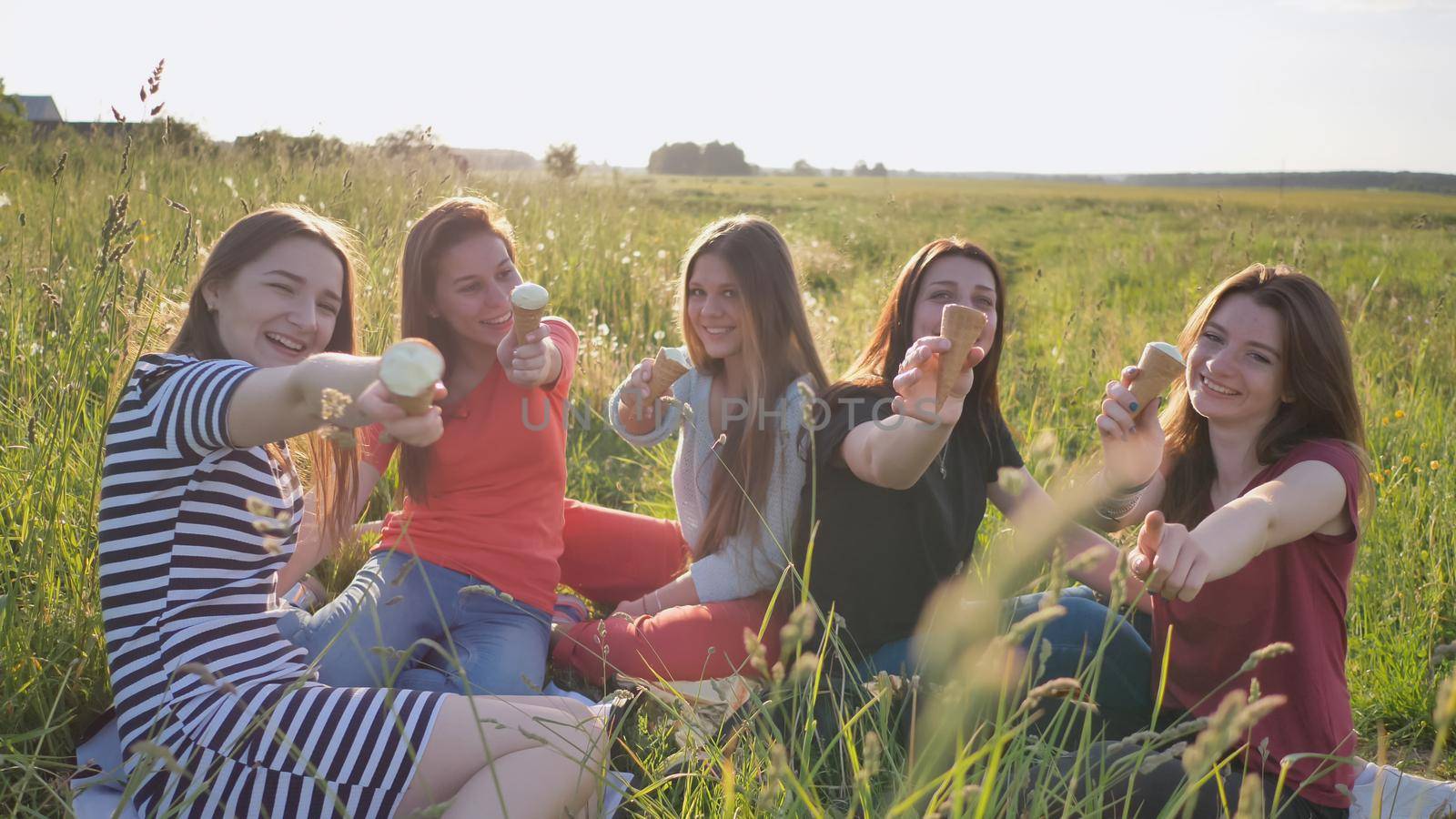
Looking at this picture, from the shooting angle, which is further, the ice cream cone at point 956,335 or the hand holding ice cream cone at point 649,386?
the hand holding ice cream cone at point 649,386

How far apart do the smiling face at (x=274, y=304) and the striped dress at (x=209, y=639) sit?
0.74 ft

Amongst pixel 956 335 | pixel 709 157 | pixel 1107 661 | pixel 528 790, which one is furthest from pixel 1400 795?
pixel 709 157

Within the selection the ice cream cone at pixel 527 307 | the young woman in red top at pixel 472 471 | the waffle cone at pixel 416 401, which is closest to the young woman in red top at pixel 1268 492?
the ice cream cone at pixel 527 307

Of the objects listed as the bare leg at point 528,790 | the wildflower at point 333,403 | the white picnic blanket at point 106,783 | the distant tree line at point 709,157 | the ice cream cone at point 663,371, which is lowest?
the white picnic blanket at point 106,783

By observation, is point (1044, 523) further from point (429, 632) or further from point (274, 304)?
point (274, 304)

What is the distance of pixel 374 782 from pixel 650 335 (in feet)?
14.5

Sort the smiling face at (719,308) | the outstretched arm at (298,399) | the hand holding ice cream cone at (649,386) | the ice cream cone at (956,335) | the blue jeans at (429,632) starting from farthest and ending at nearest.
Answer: the smiling face at (719,308)
the hand holding ice cream cone at (649,386)
the blue jeans at (429,632)
the ice cream cone at (956,335)
the outstretched arm at (298,399)

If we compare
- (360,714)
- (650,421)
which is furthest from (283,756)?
(650,421)

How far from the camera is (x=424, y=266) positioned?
2939 millimetres

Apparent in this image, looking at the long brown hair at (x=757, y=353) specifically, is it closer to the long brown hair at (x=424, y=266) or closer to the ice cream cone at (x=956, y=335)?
the long brown hair at (x=424, y=266)

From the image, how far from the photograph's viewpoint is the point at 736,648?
2855mm

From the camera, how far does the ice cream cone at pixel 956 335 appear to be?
1.97 m

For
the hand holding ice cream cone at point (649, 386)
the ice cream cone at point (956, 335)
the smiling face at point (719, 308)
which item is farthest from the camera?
the smiling face at point (719, 308)

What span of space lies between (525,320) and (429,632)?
107cm
